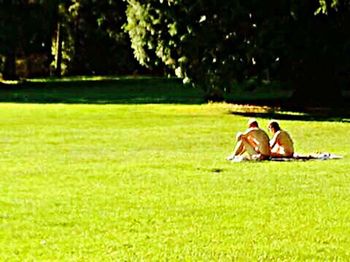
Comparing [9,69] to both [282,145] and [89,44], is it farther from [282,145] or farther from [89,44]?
[282,145]

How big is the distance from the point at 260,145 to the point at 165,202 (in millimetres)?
6052

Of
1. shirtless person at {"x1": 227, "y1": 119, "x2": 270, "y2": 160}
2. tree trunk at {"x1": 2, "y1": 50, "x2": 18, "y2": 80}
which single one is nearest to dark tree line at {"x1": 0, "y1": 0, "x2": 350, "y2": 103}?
shirtless person at {"x1": 227, "y1": 119, "x2": 270, "y2": 160}

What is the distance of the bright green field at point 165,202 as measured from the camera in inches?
409

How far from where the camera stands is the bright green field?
34.1ft

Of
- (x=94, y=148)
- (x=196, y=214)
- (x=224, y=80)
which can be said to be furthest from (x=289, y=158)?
(x=224, y=80)

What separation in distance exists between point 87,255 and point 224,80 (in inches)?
968

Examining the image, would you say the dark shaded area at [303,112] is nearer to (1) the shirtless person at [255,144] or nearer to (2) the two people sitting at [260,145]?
(2) the two people sitting at [260,145]

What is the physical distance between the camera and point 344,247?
1039 centimetres

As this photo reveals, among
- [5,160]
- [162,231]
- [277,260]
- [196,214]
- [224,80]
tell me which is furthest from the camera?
[224,80]

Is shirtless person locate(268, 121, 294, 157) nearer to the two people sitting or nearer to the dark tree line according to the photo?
the two people sitting

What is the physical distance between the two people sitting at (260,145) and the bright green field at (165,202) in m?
0.53

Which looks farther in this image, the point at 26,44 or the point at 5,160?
the point at 26,44

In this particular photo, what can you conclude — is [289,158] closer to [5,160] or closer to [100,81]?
[5,160]

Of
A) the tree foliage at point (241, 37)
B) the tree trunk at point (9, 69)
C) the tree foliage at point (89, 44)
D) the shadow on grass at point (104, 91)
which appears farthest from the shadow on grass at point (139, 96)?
the tree foliage at point (89, 44)
